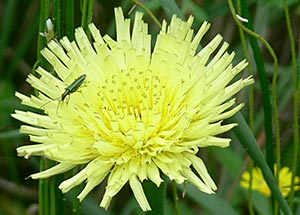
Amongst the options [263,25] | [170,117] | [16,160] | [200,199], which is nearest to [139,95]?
[170,117]

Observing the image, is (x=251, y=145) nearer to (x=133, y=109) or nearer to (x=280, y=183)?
(x=133, y=109)

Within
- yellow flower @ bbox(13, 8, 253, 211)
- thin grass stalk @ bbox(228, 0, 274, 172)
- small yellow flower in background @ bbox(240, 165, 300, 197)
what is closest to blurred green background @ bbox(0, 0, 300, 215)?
small yellow flower in background @ bbox(240, 165, 300, 197)

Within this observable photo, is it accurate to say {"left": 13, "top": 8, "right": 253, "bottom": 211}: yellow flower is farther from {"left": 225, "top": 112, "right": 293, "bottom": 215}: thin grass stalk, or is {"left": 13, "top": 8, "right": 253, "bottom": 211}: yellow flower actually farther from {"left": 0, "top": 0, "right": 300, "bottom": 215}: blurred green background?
{"left": 0, "top": 0, "right": 300, "bottom": 215}: blurred green background

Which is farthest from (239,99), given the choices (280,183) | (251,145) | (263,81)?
(251,145)

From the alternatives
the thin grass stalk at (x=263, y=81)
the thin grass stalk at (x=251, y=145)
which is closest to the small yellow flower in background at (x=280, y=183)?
the thin grass stalk at (x=263, y=81)

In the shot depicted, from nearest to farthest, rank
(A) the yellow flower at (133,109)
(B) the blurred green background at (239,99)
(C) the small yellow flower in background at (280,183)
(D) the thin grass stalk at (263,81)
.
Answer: (A) the yellow flower at (133,109) → (D) the thin grass stalk at (263,81) → (C) the small yellow flower in background at (280,183) → (B) the blurred green background at (239,99)

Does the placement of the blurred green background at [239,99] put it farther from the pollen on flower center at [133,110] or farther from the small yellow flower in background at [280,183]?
the pollen on flower center at [133,110]

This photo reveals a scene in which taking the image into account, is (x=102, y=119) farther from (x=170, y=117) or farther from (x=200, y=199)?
(x=200, y=199)
